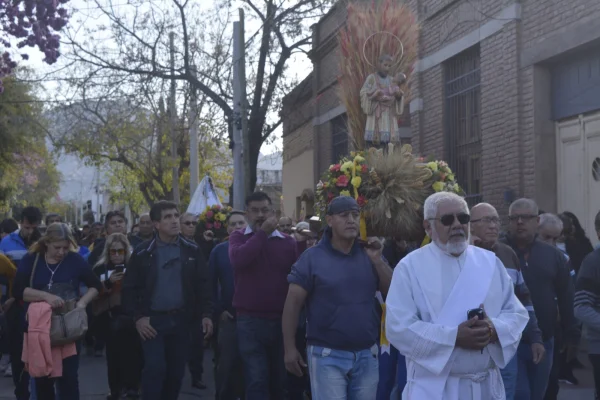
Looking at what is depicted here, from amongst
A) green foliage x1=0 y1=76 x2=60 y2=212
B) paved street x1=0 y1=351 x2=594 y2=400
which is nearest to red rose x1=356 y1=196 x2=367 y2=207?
paved street x1=0 y1=351 x2=594 y2=400

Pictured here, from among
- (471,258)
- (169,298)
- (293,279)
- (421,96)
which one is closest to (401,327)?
(471,258)

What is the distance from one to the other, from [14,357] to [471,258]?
18.1ft

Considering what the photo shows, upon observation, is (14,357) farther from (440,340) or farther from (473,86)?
(473,86)

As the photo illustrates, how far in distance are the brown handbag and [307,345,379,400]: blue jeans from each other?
268 cm

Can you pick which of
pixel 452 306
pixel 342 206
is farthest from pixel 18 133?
pixel 452 306

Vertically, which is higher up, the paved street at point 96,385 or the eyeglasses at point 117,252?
the eyeglasses at point 117,252

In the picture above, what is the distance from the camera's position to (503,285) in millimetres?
5191

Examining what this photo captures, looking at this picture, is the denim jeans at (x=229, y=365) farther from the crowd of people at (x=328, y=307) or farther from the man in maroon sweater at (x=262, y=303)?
the man in maroon sweater at (x=262, y=303)

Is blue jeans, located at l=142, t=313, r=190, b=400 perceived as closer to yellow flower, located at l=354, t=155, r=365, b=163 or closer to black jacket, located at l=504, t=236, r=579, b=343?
yellow flower, located at l=354, t=155, r=365, b=163

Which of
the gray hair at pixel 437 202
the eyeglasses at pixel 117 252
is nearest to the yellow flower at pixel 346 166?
the gray hair at pixel 437 202

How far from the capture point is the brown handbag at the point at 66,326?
318 inches

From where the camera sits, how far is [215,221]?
14711mm

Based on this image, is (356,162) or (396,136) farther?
(396,136)

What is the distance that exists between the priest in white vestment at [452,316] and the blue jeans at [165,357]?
3427mm
